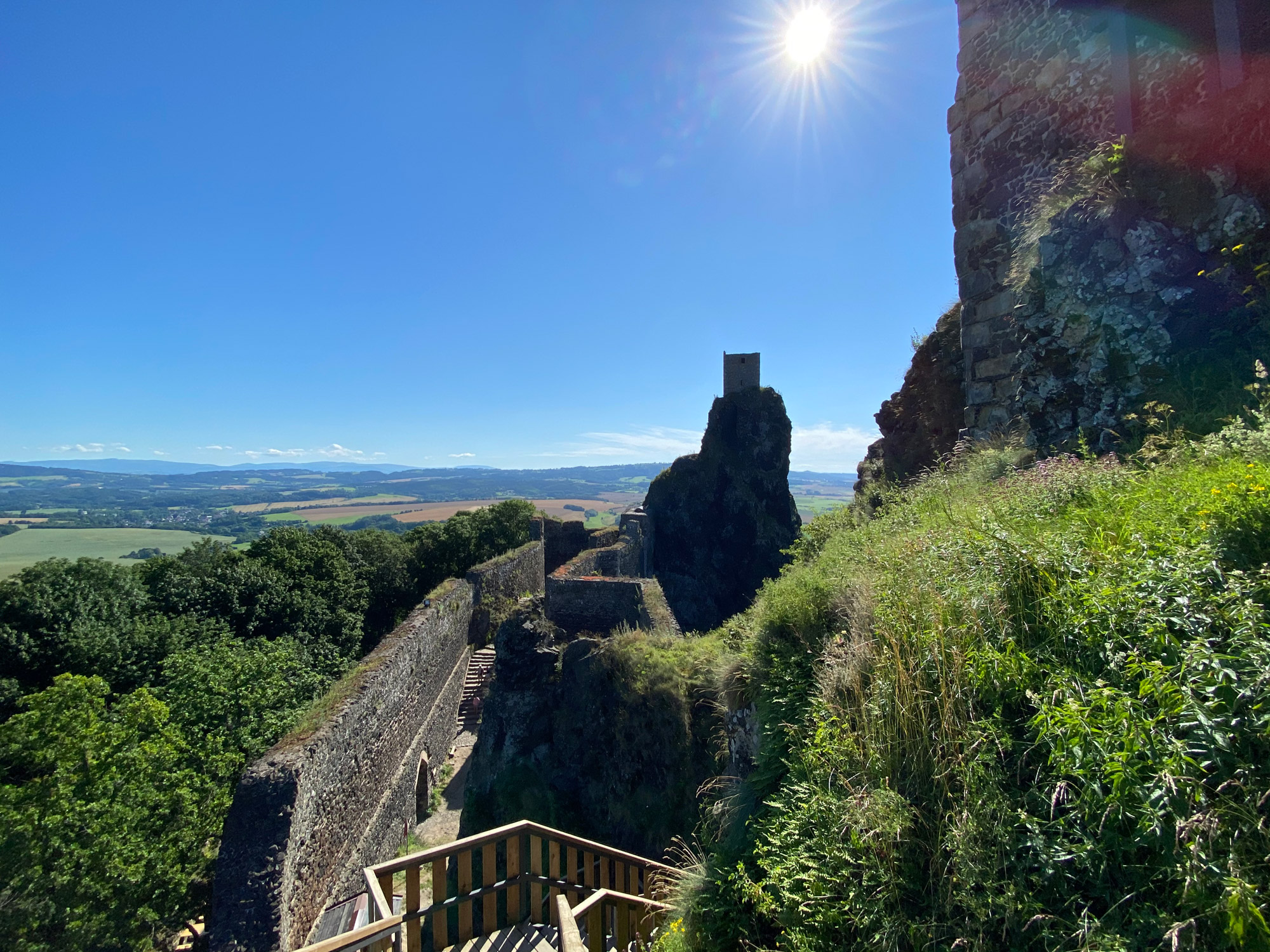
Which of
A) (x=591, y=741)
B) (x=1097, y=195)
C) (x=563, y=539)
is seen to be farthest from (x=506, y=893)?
(x=563, y=539)

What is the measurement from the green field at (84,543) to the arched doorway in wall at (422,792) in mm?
52662

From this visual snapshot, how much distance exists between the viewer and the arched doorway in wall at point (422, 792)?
42.7 ft

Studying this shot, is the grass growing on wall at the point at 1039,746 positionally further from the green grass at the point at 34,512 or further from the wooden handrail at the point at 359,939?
the green grass at the point at 34,512

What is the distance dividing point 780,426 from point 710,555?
35.3ft

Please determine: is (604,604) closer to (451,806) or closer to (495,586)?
(451,806)

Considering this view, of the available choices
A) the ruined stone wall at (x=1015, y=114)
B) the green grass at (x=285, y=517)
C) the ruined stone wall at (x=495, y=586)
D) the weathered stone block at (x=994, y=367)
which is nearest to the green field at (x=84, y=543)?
the green grass at (x=285, y=517)

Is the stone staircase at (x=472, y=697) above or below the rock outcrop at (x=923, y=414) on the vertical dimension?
below

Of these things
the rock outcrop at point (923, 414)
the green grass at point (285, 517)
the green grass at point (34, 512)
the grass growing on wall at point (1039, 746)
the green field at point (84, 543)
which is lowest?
the green grass at point (285, 517)

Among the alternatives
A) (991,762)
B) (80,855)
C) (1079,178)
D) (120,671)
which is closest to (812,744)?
(991,762)

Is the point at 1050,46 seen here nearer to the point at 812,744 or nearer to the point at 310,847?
the point at 812,744

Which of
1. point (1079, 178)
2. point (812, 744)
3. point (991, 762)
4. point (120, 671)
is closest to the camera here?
point (991, 762)

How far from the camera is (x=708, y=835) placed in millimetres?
3885

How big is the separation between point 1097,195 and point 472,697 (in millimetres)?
18571

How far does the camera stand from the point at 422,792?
13.5 meters
